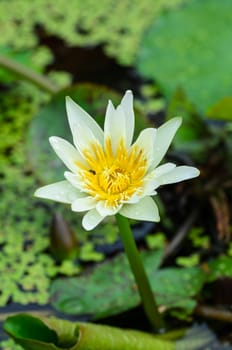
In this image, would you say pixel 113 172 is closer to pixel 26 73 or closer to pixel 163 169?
pixel 163 169

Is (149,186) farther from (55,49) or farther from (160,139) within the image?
(55,49)

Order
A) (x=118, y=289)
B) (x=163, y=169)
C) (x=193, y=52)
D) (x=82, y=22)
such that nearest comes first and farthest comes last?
(x=163, y=169) → (x=118, y=289) → (x=193, y=52) → (x=82, y=22)

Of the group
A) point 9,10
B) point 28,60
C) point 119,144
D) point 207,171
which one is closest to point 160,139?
point 119,144

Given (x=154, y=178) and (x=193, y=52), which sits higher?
(x=193, y=52)

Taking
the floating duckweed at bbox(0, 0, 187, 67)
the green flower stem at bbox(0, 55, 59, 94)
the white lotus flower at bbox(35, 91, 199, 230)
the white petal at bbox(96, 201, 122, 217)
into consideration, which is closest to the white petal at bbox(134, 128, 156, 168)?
the white lotus flower at bbox(35, 91, 199, 230)

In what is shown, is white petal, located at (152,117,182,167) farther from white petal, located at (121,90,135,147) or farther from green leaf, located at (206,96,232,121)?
green leaf, located at (206,96,232,121)

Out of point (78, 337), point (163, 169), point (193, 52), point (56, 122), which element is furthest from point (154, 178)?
point (193, 52)
